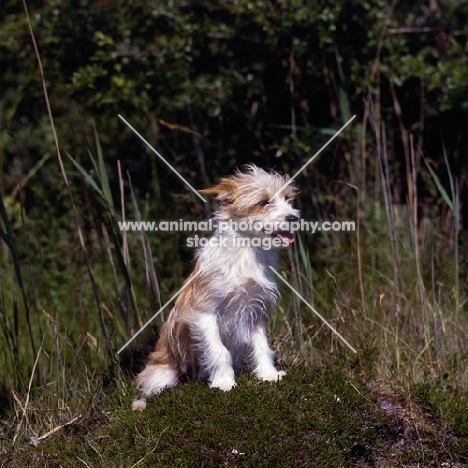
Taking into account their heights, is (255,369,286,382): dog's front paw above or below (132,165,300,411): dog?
below

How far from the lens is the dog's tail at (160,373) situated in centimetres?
446

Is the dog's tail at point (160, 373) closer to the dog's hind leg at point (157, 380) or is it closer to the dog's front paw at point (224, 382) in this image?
the dog's hind leg at point (157, 380)

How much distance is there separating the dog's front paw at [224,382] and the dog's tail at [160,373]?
1.32 ft

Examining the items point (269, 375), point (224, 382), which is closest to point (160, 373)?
point (224, 382)

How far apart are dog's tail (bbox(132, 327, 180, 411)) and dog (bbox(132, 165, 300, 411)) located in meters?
0.06

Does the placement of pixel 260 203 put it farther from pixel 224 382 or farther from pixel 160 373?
pixel 160 373

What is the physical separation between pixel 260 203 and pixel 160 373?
1.15m

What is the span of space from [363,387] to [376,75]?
119 inches

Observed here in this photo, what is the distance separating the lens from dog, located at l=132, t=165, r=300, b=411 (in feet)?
13.4

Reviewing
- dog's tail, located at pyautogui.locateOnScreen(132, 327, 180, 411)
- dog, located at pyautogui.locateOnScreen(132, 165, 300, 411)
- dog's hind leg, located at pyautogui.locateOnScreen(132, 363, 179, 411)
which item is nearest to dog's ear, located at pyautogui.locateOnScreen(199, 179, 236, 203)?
dog, located at pyautogui.locateOnScreen(132, 165, 300, 411)

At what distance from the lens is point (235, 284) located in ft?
13.5

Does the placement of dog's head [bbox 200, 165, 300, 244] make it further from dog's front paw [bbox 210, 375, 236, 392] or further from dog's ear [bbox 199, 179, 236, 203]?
dog's front paw [bbox 210, 375, 236, 392]

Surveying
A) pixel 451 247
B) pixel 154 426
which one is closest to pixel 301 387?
pixel 154 426

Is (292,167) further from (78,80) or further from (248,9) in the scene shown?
(78,80)
